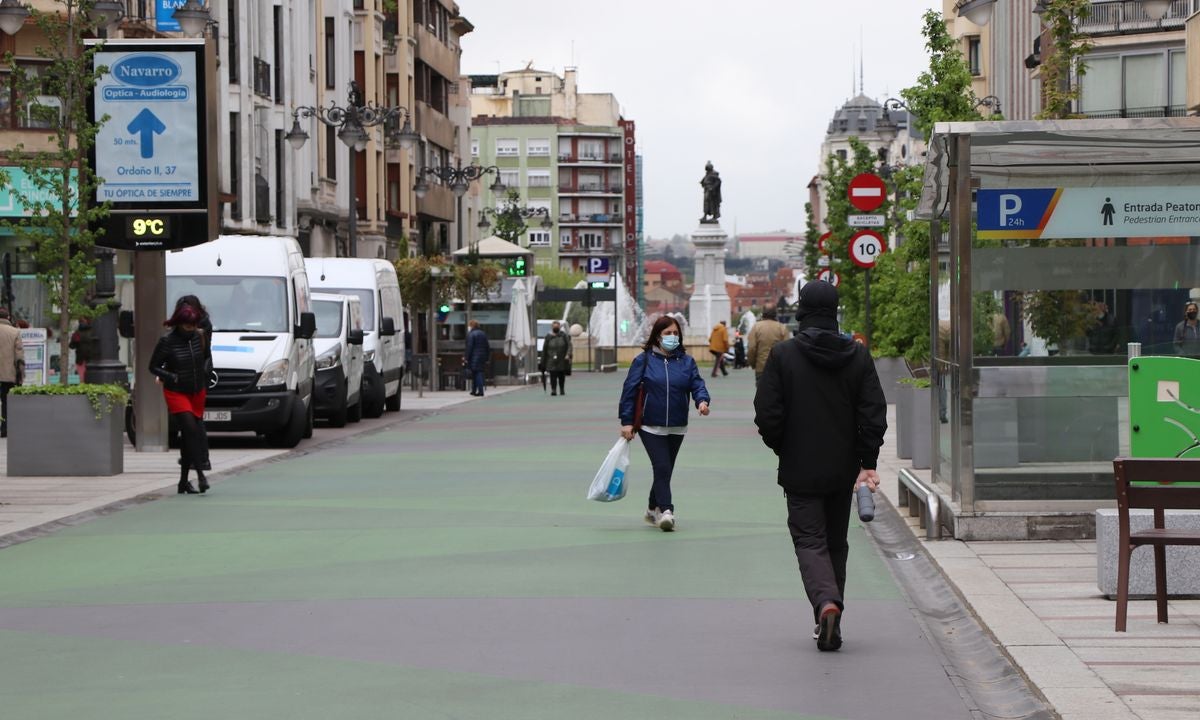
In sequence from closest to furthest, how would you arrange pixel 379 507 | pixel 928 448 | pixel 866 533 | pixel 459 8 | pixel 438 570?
pixel 438 570 → pixel 866 533 → pixel 379 507 → pixel 928 448 → pixel 459 8

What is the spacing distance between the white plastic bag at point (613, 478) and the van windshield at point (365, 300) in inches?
804

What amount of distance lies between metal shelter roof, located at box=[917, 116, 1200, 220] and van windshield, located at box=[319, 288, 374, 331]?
71.8 ft

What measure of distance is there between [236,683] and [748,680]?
212 cm

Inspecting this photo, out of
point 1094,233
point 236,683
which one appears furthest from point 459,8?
point 236,683

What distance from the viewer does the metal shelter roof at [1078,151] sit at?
14227 millimetres

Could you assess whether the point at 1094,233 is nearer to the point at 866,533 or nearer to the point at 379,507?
the point at 866,533

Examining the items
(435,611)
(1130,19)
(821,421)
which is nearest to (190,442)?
(435,611)

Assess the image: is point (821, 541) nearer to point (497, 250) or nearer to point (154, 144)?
point (154, 144)

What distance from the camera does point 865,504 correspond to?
33.0 ft

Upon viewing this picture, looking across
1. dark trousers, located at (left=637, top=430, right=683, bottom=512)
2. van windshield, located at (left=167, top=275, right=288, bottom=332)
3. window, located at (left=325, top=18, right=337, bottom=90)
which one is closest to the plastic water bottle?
dark trousers, located at (left=637, top=430, right=683, bottom=512)

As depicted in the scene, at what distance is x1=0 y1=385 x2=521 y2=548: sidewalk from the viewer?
16.9 meters

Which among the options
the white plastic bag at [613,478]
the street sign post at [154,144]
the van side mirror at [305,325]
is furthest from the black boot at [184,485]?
the van side mirror at [305,325]

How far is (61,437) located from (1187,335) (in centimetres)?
1160

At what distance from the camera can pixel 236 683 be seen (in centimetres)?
890
